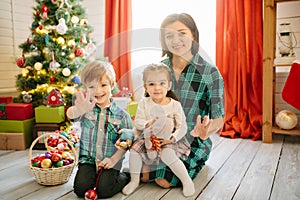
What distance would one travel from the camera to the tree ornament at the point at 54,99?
225 cm

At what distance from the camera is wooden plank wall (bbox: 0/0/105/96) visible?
2908mm

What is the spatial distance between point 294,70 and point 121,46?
1.38 m

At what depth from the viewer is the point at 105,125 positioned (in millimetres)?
1457

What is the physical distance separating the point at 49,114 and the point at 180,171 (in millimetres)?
1203

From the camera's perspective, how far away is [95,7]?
323 cm

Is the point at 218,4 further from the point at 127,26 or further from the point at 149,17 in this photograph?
the point at 127,26

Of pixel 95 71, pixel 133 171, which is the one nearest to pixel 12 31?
pixel 95 71

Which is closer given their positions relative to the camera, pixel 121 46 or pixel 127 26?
pixel 121 46

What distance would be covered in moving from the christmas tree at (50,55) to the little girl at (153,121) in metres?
1.15

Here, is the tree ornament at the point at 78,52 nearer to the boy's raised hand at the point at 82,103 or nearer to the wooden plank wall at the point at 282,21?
the boy's raised hand at the point at 82,103

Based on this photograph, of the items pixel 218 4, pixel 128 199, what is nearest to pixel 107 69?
pixel 128 199

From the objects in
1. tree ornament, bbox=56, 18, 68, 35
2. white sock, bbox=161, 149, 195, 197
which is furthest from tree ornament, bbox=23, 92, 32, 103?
white sock, bbox=161, 149, 195, 197

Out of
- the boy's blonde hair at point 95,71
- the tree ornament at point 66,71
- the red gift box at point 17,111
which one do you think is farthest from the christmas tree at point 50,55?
the boy's blonde hair at point 95,71

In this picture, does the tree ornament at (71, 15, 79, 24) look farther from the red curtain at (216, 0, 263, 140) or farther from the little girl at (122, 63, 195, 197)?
the little girl at (122, 63, 195, 197)
